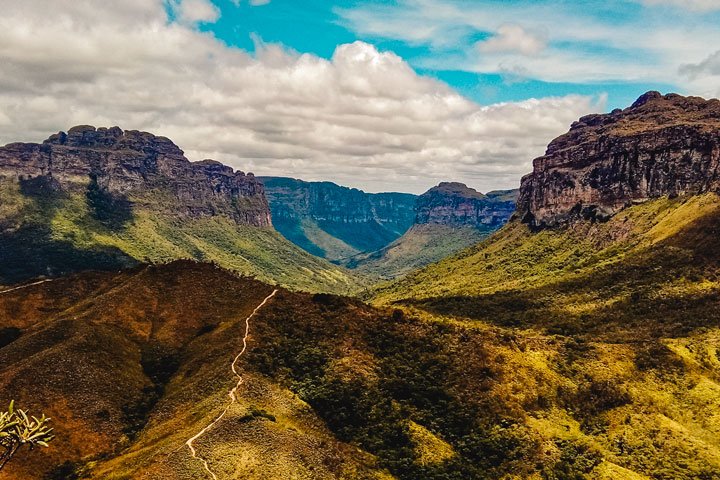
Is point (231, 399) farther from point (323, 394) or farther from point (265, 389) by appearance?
point (323, 394)

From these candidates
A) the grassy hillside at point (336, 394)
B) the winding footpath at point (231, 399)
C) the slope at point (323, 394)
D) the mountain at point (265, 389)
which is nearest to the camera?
the winding footpath at point (231, 399)

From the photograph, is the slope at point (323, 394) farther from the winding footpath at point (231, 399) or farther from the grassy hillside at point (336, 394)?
the winding footpath at point (231, 399)

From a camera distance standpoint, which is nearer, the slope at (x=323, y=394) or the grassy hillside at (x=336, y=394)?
the slope at (x=323, y=394)

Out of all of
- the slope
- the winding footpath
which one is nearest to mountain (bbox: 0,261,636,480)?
the slope

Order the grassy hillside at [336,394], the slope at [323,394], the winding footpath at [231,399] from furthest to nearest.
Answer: the grassy hillside at [336,394] < the slope at [323,394] < the winding footpath at [231,399]

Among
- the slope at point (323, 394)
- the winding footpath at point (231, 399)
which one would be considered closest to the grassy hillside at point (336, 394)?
the slope at point (323, 394)

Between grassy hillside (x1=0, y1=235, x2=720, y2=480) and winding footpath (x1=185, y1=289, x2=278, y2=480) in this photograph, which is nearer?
winding footpath (x1=185, y1=289, x2=278, y2=480)

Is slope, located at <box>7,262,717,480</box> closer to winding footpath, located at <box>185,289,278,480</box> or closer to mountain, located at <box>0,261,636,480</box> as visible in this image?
mountain, located at <box>0,261,636,480</box>

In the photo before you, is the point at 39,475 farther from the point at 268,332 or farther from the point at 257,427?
the point at 268,332

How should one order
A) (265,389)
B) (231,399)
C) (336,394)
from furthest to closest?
(336,394), (265,389), (231,399)

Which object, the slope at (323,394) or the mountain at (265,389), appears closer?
the mountain at (265,389)

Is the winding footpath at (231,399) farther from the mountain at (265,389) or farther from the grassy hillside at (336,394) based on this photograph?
the grassy hillside at (336,394)

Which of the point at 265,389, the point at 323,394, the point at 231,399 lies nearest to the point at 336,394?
the point at 323,394
